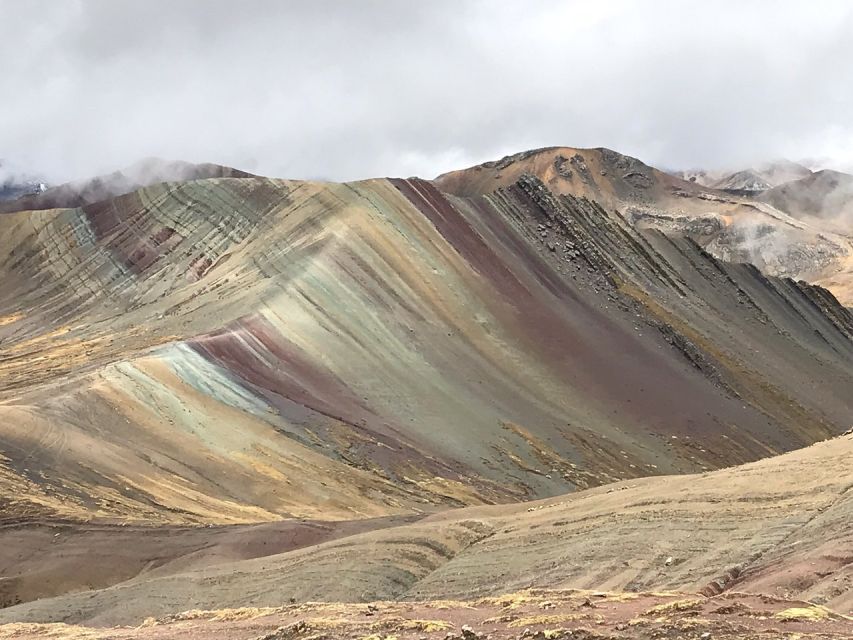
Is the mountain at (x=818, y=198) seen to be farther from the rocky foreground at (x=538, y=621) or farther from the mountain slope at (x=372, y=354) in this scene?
the rocky foreground at (x=538, y=621)

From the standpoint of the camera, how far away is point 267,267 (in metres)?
49.0

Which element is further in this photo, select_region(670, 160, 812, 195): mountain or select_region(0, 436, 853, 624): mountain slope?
select_region(670, 160, 812, 195): mountain

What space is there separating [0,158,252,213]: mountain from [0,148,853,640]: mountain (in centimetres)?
1440

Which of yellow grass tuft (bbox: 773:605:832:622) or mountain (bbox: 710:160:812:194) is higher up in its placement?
mountain (bbox: 710:160:812:194)

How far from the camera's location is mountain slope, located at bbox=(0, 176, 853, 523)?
29531 mm

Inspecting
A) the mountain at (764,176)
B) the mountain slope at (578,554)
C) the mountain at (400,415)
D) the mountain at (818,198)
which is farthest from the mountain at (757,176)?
the mountain slope at (578,554)

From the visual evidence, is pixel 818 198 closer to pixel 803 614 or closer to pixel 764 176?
pixel 764 176

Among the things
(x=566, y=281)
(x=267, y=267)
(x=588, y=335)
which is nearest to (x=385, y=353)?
(x=267, y=267)

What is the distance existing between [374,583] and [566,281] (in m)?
40.4

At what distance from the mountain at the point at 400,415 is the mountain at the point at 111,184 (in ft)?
47.2

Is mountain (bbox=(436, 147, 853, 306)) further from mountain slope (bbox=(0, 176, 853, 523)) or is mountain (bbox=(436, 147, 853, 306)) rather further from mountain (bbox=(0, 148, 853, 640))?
mountain slope (bbox=(0, 176, 853, 523))

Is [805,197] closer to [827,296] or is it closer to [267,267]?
[827,296]

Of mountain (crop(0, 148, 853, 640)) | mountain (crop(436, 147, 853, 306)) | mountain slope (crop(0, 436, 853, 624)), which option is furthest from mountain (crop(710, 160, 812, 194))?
mountain slope (crop(0, 436, 853, 624))

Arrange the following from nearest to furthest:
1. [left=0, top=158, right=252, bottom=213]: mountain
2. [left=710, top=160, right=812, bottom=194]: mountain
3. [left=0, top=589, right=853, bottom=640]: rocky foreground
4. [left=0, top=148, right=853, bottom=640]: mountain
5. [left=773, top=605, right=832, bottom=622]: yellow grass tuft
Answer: [left=0, top=589, right=853, bottom=640]: rocky foreground
[left=773, top=605, right=832, bottom=622]: yellow grass tuft
[left=0, top=148, right=853, bottom=640]: mountain
[left=0, top=158, right=252, bottom=213]: mountain
[left=710, top=160, right=812, bottom=194]: mountain
